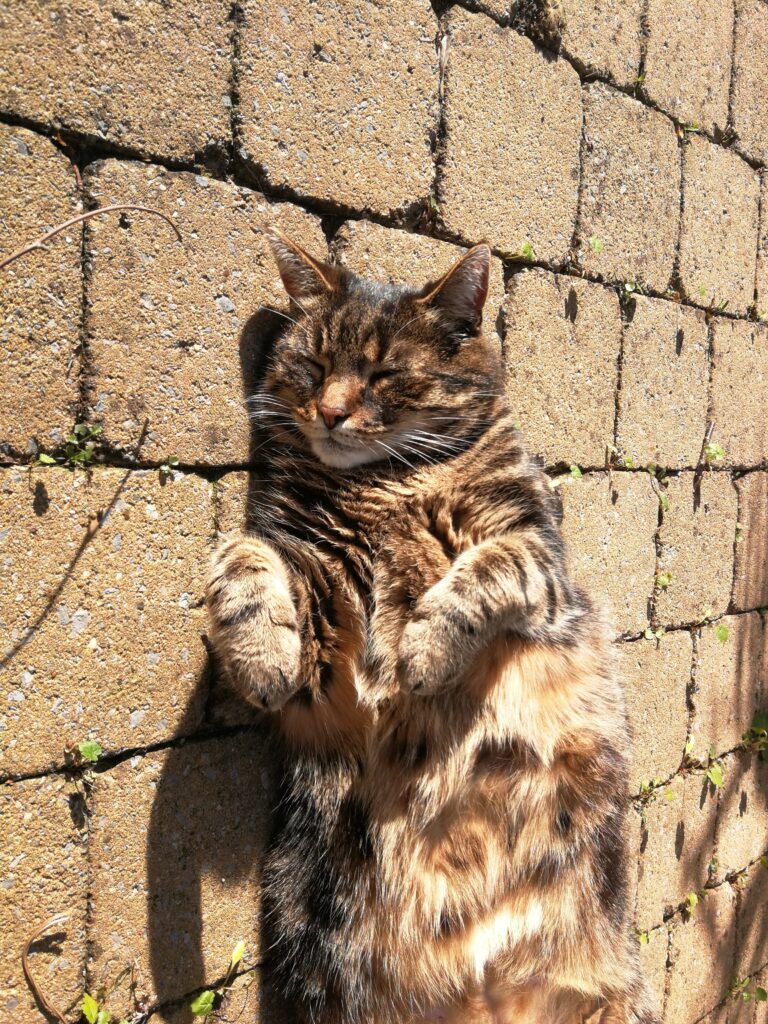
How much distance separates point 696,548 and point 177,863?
288 cm

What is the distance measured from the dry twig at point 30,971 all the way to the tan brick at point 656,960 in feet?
8.82

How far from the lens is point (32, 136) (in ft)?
6.07

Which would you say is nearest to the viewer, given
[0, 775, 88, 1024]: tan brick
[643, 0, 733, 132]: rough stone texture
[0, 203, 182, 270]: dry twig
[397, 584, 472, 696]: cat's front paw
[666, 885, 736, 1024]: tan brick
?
[0, 203, 182, 270]: dry twig

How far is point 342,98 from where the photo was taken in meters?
2.48

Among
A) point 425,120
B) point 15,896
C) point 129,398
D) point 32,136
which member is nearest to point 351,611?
point 129,398

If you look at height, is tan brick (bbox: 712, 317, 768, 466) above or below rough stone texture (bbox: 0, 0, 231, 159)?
below

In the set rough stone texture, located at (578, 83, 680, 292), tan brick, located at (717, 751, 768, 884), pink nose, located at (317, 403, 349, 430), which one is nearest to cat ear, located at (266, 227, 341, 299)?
pink nose, located at (317, 403, 349, 430)

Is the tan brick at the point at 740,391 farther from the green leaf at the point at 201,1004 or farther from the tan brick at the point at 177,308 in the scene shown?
the green leaf at the point at 201,1004

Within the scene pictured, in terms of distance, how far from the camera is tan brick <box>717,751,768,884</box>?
4465 millimetres

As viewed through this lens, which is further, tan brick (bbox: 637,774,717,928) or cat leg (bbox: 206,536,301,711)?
tan brick (bbox: 637,774,717,928)

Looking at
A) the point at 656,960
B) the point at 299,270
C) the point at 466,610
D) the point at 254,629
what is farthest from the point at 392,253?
the point at 656,960

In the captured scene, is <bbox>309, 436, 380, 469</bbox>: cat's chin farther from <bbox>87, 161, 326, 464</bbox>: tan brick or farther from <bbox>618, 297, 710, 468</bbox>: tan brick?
<bbox>618, 297, 710, 468</bbox>: tan brick

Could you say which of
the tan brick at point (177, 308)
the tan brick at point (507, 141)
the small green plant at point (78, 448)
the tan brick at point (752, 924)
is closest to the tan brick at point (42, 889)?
the small green plant at point (78, 448)

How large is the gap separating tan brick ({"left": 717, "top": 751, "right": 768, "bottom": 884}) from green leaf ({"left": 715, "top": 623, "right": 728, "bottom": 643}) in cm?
64
